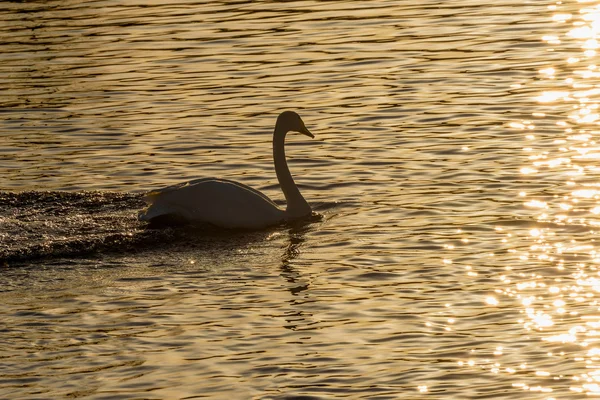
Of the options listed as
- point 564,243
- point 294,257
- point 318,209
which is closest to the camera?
point 564,243

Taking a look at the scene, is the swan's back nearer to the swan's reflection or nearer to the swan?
→ the swan

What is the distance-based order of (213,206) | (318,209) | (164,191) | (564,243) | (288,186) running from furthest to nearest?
1. (318,209)
2. (288,186)
3. (164,191)
4. (213,206)
5. (564,243)

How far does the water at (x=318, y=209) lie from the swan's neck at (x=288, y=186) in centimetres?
19

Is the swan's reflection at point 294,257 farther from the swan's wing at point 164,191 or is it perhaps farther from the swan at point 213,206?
the swan's wing at point 164,191

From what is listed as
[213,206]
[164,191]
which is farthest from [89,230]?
[213,206]

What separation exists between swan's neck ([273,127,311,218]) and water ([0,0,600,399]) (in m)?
0.19

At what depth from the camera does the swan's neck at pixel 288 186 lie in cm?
1401

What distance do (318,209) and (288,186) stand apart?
1.39 ft

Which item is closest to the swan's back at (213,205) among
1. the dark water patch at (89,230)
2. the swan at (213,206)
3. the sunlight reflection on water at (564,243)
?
the swan at (213,206)

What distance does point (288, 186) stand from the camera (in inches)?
560

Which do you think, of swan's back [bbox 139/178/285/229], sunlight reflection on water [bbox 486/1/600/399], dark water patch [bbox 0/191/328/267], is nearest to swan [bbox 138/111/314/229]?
swan's back [bbox 139/178/285/229]

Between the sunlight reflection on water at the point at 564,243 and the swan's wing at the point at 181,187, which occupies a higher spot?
the swan's wing at the point at 181,187

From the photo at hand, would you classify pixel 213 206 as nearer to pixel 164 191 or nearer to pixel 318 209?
pixel 164 191

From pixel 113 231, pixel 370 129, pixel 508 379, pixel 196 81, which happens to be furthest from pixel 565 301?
pixel 196 81
